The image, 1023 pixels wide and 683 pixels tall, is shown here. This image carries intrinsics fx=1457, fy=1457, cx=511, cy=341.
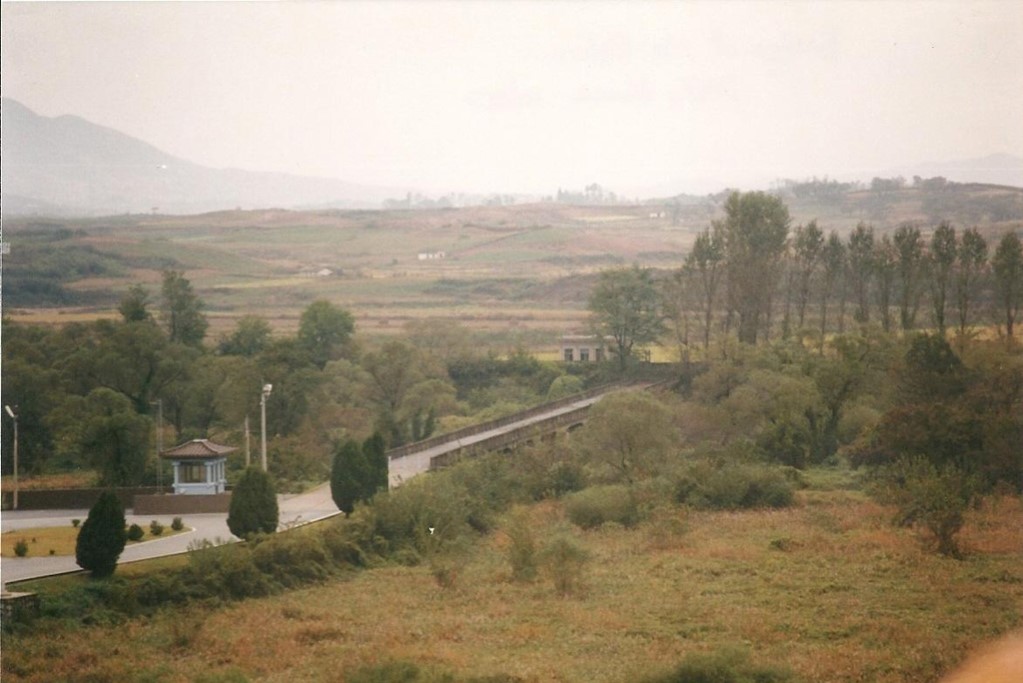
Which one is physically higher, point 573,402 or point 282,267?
point 282,267

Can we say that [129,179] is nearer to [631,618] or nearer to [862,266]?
[862,266]

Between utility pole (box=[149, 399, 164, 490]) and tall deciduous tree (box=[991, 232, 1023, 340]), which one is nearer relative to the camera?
utility pole (box=[149, 399, 164, 490])

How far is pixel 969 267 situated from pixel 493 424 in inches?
184

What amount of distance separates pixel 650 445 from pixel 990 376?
2.72 metres

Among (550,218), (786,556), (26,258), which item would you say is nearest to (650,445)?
(786,556)

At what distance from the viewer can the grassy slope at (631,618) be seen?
7750 millimetres

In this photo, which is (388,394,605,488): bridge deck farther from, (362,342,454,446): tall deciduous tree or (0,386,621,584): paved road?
(362,342,454,446): tall deciduous tree

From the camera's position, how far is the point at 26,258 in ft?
52.0

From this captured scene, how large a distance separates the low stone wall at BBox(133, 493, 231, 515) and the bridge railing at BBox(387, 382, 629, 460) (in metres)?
2.47

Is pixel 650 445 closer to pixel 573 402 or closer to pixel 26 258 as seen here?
pixel 573 402

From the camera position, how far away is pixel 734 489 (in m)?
11.1

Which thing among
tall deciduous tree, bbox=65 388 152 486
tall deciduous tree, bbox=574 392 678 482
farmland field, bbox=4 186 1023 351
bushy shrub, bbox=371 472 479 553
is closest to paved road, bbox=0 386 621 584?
bushy shrub, bbox=371 472 479 553

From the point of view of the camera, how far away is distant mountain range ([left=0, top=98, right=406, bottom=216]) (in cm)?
1145

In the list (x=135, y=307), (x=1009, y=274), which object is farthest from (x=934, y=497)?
(x=135, y=307)
